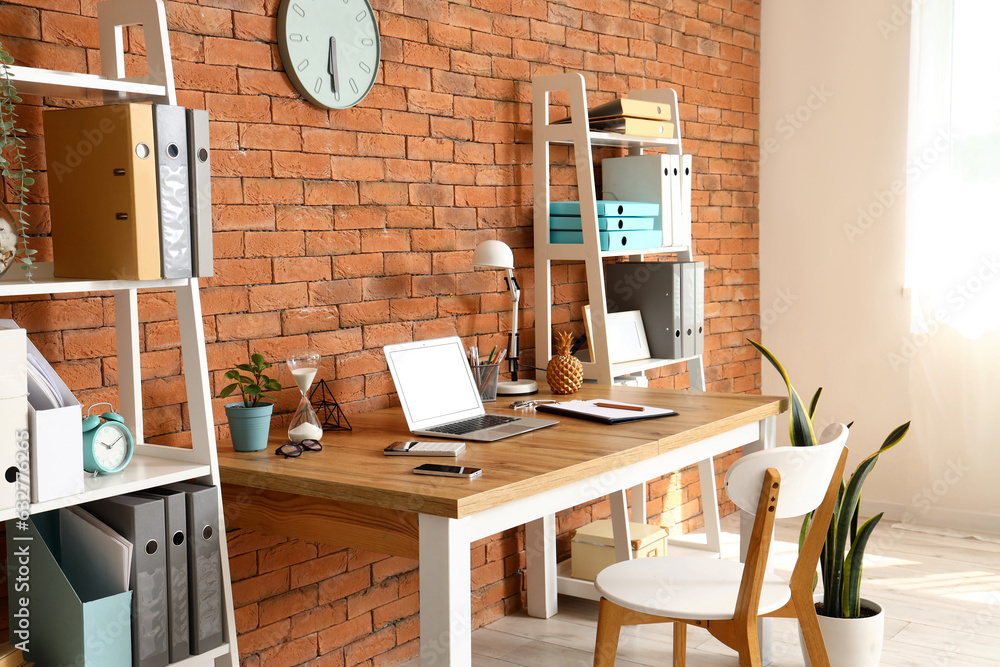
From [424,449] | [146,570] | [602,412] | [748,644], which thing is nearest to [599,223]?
[602,412]

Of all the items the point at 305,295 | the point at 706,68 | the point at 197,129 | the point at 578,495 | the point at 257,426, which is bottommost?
the point at 578,495

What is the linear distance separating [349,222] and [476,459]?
3.07ft

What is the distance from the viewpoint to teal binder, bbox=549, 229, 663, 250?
3215mm

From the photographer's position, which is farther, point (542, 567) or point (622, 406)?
point (542, 567)

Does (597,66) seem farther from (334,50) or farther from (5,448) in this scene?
(5,448)

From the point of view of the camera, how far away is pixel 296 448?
2133 millimetres

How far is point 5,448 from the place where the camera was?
1.53 meters

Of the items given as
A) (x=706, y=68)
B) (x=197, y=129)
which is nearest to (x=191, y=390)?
(x=197, y=129)

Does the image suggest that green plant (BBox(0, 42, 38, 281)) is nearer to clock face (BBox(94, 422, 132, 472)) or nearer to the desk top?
clock face (BBox(94, 422, 132, 472))

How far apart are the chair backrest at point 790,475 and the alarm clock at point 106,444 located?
1.18 meters

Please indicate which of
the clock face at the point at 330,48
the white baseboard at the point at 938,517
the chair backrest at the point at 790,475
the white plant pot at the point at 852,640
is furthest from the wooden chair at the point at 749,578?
the white baseboard at the point at 938,517

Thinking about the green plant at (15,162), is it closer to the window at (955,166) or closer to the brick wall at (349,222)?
the brick wall at (349,222)

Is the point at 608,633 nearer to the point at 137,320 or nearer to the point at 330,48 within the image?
the point at 137,320

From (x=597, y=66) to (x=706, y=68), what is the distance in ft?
2.83
